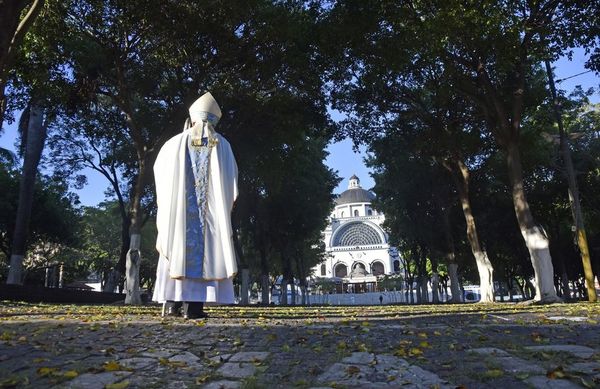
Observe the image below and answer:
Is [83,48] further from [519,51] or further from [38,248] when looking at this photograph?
[38,248]

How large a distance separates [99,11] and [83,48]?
1159 mm

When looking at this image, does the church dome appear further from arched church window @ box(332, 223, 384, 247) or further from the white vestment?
the white vestment

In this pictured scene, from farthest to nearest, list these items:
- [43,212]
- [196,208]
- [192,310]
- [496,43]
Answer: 1. [43,212]
2. [496,43]
3. [196,208]
4. [192,310]

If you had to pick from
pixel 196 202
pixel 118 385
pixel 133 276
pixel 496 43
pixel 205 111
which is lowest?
pixel 118 385

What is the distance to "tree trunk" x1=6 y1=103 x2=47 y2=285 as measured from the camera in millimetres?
18328

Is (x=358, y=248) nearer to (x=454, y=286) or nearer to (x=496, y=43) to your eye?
(x=454, y=286)

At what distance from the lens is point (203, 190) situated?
7.74m

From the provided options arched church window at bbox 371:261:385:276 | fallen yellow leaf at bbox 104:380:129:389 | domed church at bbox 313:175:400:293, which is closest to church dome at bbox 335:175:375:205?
domed church at bbox 313:175:400:293

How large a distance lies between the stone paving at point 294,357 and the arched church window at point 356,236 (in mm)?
84282

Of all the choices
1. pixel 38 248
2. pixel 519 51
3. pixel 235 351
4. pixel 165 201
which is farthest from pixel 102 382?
pixel 38 248

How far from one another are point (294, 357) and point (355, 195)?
9292 centimetres

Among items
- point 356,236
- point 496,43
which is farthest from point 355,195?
point 496,43

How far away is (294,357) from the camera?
403 cm

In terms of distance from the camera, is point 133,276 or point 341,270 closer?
point 133,276
